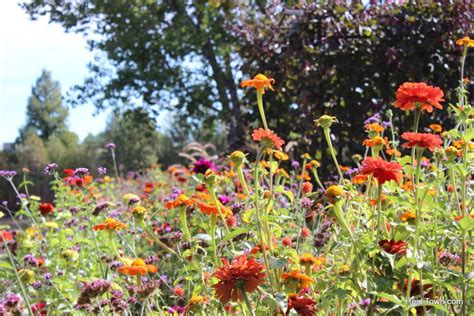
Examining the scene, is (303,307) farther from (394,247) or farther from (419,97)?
(419,97)

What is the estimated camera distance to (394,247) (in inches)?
57.1

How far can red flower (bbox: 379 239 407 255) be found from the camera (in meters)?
1.45

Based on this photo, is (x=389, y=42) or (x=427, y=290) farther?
(x=389, y=42)

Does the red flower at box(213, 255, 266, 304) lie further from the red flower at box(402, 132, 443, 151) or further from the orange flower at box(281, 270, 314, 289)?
the red flower at box(402, 132, 443, 151)

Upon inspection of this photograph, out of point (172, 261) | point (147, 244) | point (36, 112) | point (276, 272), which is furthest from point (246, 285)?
point (36, 112)

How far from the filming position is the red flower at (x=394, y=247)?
145 cm

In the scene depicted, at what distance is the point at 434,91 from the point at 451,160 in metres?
0.23

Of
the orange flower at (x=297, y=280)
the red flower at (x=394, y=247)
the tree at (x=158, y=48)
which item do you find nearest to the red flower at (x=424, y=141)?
the red flower at (x=394, y=247)

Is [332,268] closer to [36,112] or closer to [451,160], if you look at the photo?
[451,160]

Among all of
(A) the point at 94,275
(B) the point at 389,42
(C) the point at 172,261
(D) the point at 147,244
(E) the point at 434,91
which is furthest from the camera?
(B) the point at 389,42

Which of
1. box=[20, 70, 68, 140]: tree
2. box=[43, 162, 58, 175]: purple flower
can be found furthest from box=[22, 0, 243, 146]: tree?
box=[20, 70, 68, 140]: tree

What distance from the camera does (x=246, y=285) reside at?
4.36ft

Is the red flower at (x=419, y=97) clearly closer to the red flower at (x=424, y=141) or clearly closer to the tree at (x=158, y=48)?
the red flower at (x=424, y=141)

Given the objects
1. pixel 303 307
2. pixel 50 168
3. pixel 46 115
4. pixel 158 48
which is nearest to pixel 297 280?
pixel 303 307
